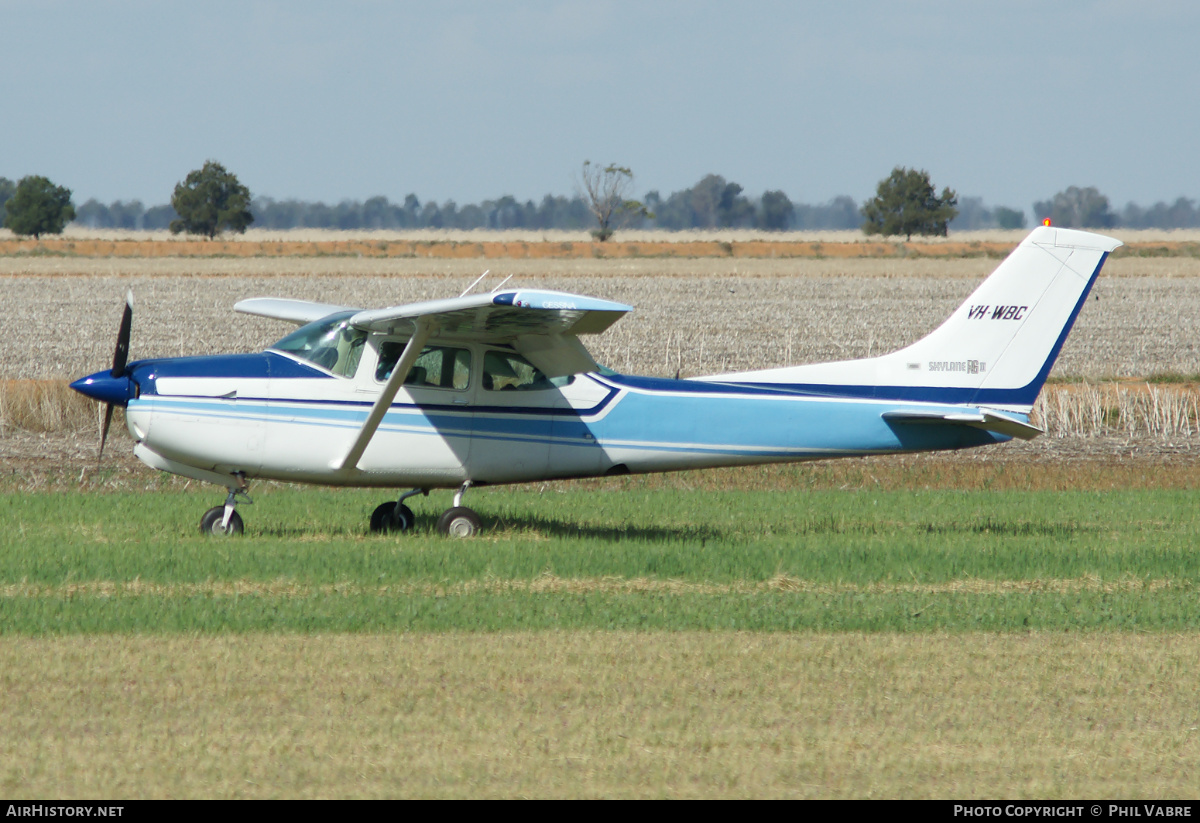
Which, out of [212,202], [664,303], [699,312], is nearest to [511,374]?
[699,312]

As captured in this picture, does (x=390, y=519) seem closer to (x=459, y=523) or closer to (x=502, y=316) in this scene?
(x=459, y=523)

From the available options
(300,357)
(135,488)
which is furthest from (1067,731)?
(135,488)

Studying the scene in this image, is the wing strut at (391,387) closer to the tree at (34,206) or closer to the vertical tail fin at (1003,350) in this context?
the vertical tail fin at (1003,350)

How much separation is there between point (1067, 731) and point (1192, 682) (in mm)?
1353

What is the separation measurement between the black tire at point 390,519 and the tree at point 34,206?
383ft

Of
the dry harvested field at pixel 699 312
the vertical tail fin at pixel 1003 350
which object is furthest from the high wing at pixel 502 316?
the dry harvested field at pixel 699 312

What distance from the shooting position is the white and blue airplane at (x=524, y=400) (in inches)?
431

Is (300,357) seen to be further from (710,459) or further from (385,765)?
(385,765)

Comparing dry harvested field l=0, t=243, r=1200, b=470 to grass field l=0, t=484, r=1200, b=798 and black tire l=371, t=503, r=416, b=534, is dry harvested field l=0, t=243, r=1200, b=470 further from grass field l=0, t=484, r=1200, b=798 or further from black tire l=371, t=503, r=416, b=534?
grass field l=0, t=484, r=1200, b=798

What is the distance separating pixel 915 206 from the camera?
417 feet

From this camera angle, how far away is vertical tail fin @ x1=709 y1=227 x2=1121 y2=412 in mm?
12156

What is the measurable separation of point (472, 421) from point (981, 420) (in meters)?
4.63

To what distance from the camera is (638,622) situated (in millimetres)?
8234

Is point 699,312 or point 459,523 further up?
point 699,312
